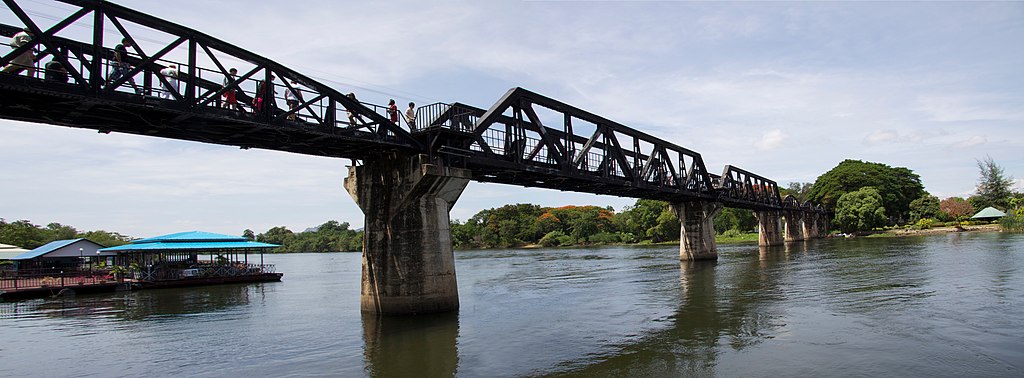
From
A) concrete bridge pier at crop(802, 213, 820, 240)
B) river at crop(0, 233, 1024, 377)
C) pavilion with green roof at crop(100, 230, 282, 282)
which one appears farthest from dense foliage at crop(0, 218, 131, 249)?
concrete bridge pier at crop(802, 213, 820, 240)

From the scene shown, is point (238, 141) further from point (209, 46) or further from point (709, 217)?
point (709, 217)

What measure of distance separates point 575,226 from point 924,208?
76.8m

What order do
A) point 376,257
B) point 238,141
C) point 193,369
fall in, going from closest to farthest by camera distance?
point 193,369 → point 238,141 → point 376,257

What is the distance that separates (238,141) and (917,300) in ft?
101

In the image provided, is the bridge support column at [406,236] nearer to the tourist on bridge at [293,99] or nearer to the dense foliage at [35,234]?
the tourist on bridge at [293,99]

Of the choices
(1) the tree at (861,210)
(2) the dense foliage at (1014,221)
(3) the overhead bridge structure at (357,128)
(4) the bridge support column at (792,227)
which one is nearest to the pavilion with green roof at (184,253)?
(3) the overhead bridge structure at (357,128)

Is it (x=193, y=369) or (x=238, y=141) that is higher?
(x=238, y=141)

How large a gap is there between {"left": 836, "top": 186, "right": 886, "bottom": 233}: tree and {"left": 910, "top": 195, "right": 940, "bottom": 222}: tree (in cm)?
720

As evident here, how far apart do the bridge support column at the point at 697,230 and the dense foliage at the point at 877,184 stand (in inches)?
2850

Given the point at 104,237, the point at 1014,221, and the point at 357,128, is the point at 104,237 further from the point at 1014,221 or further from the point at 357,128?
the point at 1014,221

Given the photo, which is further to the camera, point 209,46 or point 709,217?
point 709,217

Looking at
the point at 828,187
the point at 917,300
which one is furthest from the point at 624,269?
the point at 828,187

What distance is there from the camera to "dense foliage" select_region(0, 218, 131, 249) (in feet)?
342

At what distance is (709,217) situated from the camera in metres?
67.4
